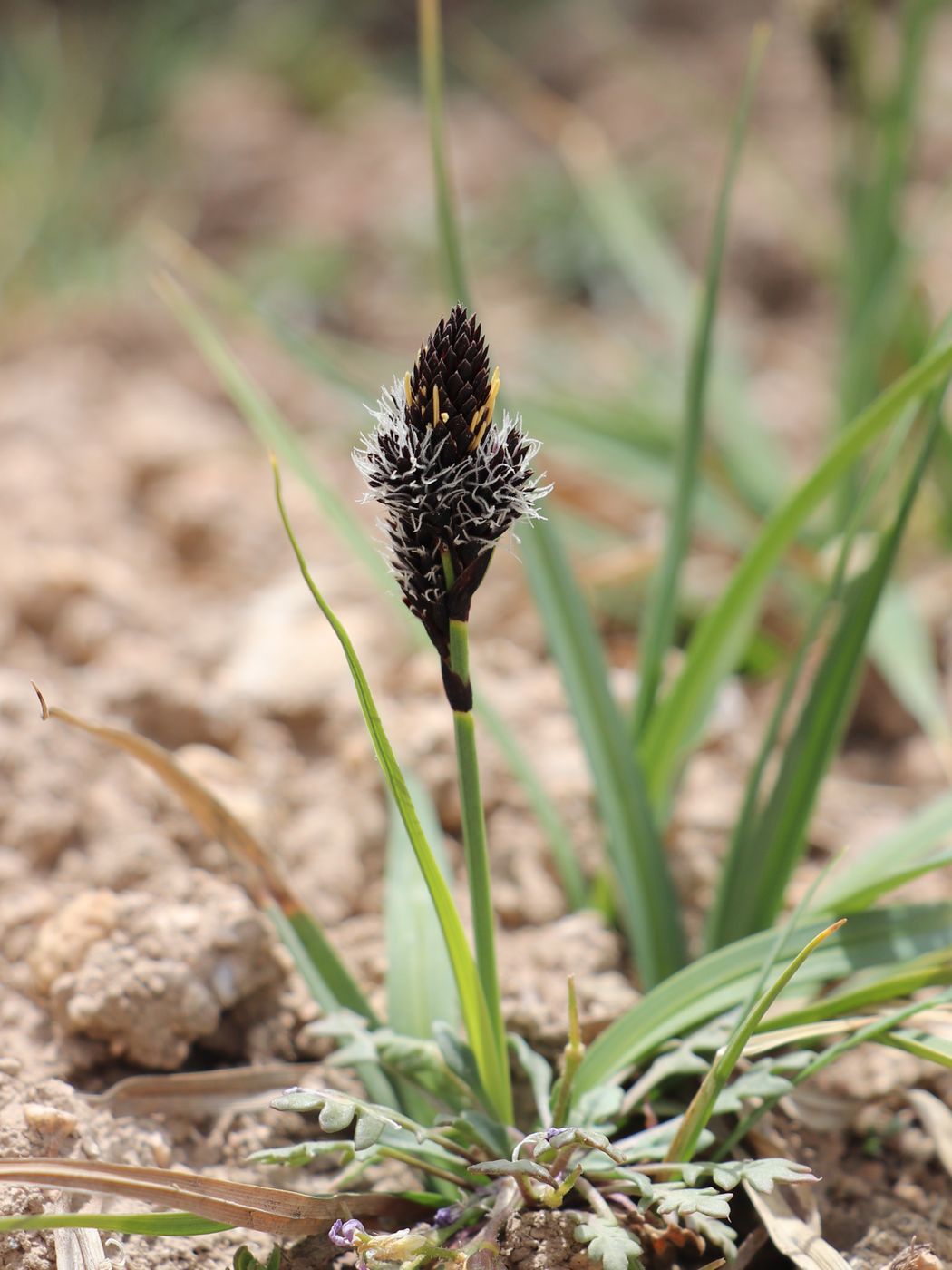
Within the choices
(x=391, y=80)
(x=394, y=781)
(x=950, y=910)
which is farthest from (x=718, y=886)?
(x=391, y=80)

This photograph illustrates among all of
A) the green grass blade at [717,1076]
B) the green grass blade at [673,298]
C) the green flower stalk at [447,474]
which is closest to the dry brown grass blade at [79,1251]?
the green grass blade at [717,1076]

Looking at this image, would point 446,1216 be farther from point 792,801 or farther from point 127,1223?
point 792,801

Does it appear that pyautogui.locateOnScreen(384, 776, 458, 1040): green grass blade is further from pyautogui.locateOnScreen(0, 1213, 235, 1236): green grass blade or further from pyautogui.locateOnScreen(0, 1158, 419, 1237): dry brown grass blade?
pyautogui.locateOnScreen(0, 1213, 235, 1236): green grass blade

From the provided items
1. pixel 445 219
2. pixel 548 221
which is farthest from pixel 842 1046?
pixel 548 221

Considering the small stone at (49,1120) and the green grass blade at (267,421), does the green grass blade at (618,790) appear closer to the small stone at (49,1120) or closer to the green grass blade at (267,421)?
the green grass blade at (267,421)

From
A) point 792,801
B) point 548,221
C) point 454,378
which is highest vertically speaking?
point 548,221
